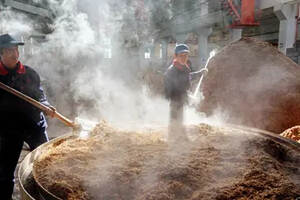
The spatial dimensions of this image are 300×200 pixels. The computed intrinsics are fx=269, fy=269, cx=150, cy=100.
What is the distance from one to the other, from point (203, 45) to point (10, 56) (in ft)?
39.9

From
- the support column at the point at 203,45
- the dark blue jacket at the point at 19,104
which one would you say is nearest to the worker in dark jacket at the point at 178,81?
the dark blue jacket at the point at 19,104

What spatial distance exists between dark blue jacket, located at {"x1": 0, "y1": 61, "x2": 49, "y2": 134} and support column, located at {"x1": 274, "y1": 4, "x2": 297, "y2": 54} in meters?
8.70

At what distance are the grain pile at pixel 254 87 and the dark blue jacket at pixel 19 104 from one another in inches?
145

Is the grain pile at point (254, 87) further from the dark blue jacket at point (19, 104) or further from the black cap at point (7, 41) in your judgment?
the black cap at point (7, 41)

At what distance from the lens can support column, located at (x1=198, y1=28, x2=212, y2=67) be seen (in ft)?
43.2

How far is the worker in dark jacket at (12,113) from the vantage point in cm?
312

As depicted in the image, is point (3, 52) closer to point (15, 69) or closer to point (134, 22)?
point (15, 69)

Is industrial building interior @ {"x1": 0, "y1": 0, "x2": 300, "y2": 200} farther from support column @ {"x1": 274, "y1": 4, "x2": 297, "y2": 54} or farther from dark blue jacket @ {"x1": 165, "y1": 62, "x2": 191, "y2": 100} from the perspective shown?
dark blue jacket @ {"x1": 165, "y1": 62, "x2": 191, "y2": 100}

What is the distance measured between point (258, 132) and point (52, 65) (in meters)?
10.3

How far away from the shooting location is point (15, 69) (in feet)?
10.4

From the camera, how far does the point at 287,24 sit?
9.24m

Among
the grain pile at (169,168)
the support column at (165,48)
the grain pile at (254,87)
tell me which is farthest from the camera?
the support column at (165,48)

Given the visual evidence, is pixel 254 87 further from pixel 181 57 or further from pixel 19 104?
pixel 19 104

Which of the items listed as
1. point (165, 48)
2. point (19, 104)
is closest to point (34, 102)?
point (19, 104)
